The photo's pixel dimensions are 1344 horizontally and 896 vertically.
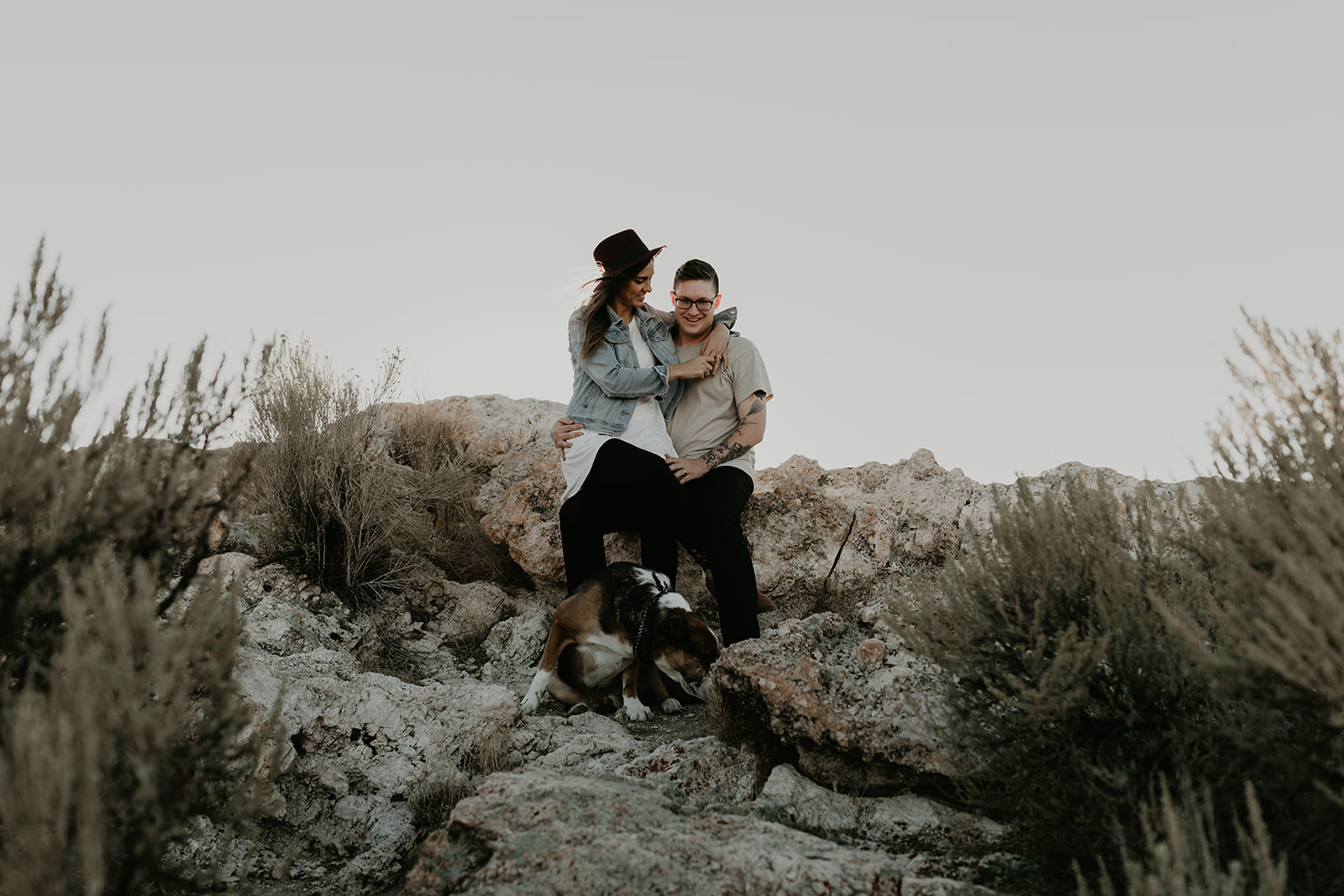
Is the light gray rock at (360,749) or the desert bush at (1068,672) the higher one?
the desert bush at (1068,672)

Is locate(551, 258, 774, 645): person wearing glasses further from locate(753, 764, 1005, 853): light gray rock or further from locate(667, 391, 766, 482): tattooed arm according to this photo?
locate(753, 764, 1005, 853): light gray rock

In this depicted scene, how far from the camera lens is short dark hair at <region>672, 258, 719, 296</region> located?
4.86 meters

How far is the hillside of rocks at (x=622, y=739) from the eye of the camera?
231 centimetres

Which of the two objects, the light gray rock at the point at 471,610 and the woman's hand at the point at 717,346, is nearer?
the woman's hand at the point at 717,346

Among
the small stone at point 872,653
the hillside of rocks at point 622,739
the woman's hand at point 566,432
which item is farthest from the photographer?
the woman's hand at point 566,432

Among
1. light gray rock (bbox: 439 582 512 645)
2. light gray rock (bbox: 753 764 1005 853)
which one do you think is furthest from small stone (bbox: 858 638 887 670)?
light gray rock (bbox: 439 582 512 645)

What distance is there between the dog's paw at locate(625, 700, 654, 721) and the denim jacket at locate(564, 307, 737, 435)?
5.09 ft

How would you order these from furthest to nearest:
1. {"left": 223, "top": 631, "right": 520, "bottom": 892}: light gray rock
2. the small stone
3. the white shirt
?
1. the white shirt
2. the small stone
3. {"left": 223, "top": 631, "right": 520, "bottom": 892}: light gray rock

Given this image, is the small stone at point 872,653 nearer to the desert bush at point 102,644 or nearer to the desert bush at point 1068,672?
the desert bush at point 1068,672

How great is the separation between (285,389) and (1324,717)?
6.49 metres

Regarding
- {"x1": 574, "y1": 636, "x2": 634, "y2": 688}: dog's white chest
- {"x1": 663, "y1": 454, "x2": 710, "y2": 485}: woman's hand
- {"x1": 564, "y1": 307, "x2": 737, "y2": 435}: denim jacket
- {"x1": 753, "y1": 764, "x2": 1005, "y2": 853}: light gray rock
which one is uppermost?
{"x1": 564, "y1": 307, "x2": 737, "y2": 435}: denim jacket

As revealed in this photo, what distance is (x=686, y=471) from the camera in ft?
15.7

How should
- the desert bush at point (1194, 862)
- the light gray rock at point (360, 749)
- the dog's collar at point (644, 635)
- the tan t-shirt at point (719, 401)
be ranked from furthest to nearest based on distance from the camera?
1. the tan t-shirt at point (719, 401)
2. the dog's collar at point (644, 635)
3. the light gray rock at point (360, 749)
4. the desert bush at point (1194, 862)

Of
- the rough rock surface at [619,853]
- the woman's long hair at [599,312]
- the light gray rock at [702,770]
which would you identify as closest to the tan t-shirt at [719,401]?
the woman's long hair at [599,312]
